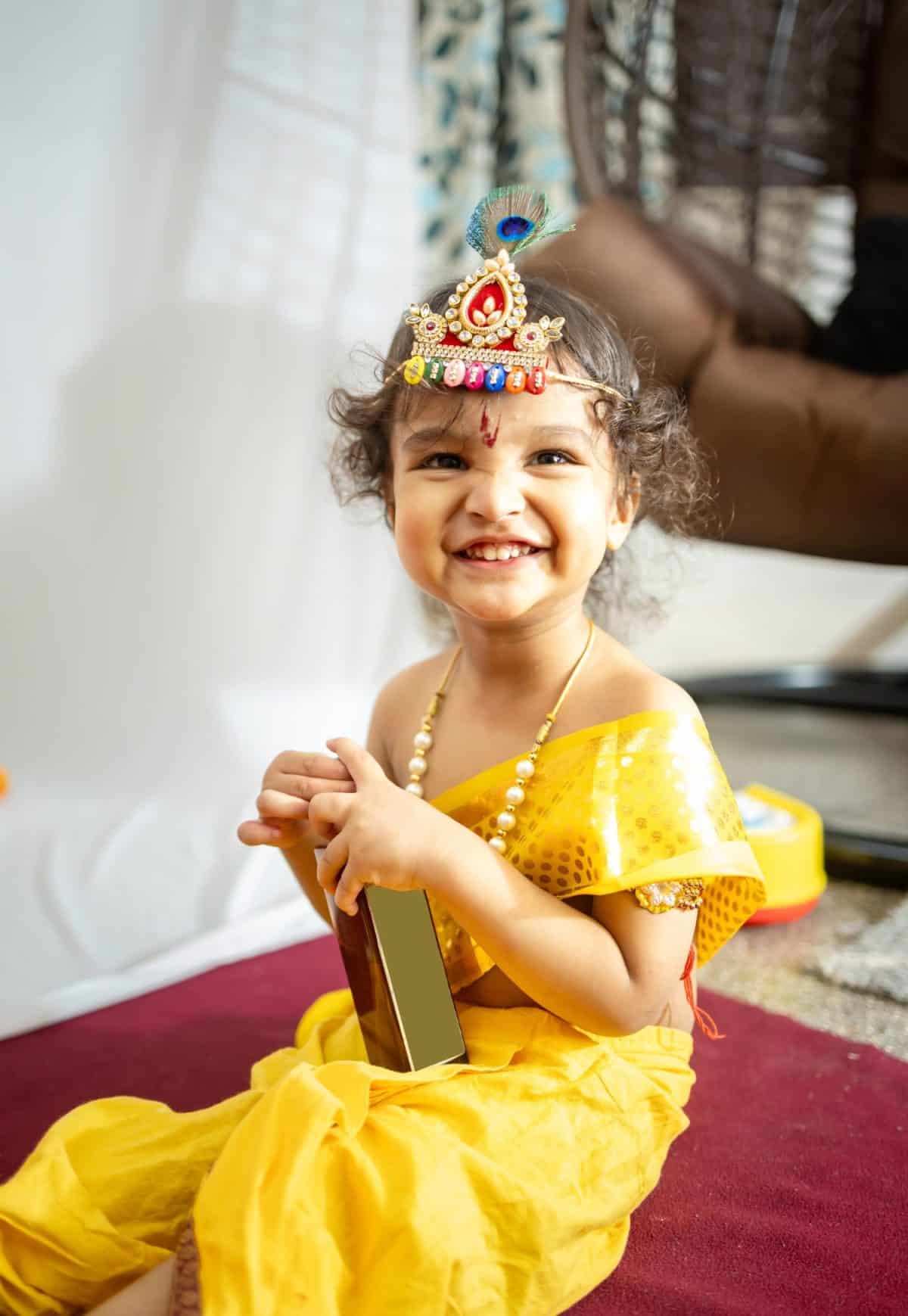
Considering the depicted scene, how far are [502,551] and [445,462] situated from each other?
0.24ft

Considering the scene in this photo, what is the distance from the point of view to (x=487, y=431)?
755 mm

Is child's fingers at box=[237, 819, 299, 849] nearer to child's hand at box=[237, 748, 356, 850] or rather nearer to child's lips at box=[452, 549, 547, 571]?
child's hand at box=[237, 748, 356, 850]

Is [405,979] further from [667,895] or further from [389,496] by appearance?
[389,496]

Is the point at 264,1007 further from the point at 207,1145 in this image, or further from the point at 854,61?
the point at 854,61

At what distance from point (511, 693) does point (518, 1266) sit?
0.36 metres

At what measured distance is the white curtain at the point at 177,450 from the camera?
1.22 m

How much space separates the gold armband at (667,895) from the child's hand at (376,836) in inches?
4.6

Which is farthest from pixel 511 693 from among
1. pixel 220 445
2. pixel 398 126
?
pixel 398 126

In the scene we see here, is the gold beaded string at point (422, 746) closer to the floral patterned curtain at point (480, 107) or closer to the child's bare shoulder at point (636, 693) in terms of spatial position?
the child's bare shoulder at point (636, 693)

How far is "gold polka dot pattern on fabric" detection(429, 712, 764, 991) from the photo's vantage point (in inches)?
28.2

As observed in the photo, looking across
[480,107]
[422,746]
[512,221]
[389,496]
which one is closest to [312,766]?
[422,746]

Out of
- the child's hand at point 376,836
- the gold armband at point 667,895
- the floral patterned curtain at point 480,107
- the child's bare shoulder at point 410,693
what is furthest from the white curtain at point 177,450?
the gold armband at point 667,895

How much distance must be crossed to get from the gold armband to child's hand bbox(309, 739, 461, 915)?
0.38 feet

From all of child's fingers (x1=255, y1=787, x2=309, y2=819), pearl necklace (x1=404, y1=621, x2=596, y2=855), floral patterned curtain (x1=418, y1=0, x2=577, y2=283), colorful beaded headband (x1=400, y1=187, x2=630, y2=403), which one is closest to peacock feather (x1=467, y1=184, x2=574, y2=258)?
colorful beaded headband (x1=400, y1=187, x2=630, y2=403)
